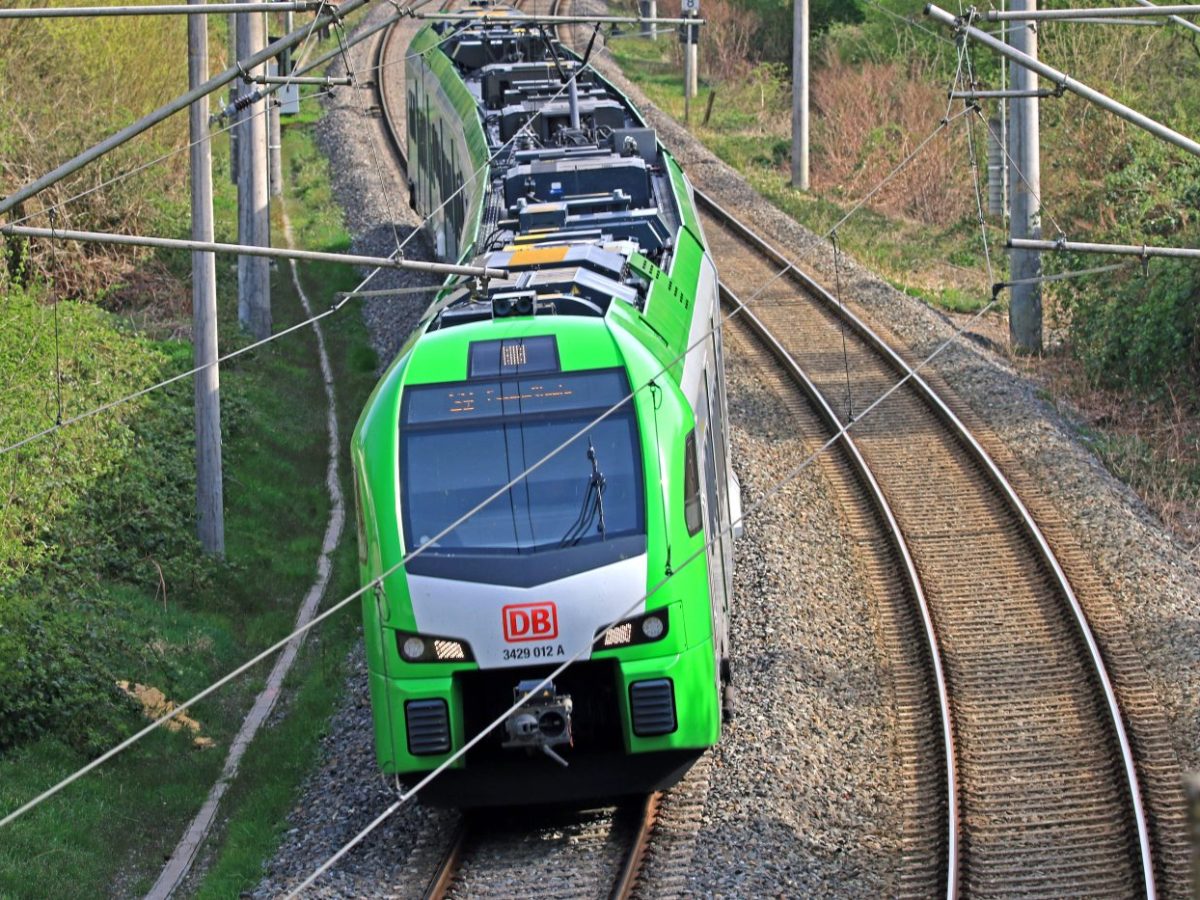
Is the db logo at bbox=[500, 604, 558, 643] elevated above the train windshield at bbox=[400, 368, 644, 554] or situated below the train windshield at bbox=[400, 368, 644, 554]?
below

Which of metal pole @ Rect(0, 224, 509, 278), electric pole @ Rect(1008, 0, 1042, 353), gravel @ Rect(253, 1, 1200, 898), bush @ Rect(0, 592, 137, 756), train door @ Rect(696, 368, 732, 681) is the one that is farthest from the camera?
electric pole @ Rect(1008, 0, 1042, 353)

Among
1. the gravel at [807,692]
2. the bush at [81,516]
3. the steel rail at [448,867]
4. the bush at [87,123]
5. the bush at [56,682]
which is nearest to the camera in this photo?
the steel rail at [448,867]

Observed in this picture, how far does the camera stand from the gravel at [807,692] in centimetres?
1113

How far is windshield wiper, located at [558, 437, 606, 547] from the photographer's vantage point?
36.0ft

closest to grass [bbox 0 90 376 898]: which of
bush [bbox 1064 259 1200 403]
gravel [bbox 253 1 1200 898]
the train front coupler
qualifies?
gravel [bbox 253 1 1200 898]

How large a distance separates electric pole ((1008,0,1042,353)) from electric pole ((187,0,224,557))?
10903 mm

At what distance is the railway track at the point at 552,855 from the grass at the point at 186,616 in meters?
1.38

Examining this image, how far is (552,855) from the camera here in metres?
11.2

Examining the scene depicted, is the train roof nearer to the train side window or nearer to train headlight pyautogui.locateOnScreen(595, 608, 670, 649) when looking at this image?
the train side window

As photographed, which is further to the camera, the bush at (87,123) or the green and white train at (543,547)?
the bush at (87,123)

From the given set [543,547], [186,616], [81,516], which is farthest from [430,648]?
[81,516]

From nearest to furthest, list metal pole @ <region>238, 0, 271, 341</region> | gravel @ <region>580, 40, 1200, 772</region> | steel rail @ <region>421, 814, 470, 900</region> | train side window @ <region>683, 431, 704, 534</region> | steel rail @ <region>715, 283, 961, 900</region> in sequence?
1. steel rail @ <region>421, 814, 470, 900</region>
2. train side window @ <region>683, 431, 704, 534</region>
3. steel rail @ <region>715, 283, 961, 900</region>
4. gravel @ <region>580, 40, 1200, 772</region>
5. metal pole @ <region>238, 0, 271, 341</region>

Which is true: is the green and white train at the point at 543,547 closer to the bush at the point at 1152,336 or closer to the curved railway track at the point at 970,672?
the curved railway track at the point at 970,672

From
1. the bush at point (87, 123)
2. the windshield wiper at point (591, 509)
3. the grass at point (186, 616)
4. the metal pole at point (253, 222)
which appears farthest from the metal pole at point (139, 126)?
the bush at point (87, 123)
